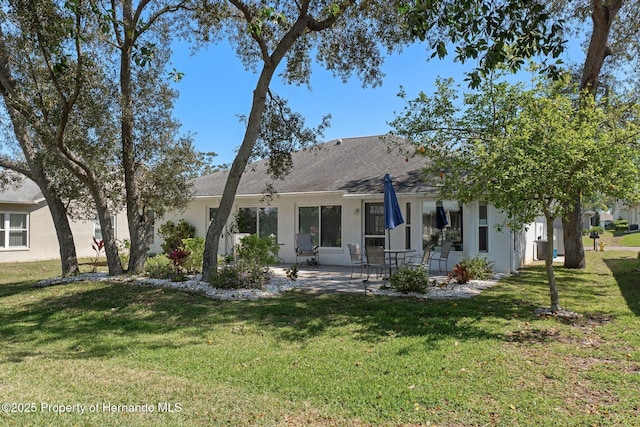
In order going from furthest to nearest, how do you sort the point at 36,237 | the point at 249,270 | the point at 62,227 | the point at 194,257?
the point at 36,237
the point at 194,257
the point at 62,227
the point at 249,270

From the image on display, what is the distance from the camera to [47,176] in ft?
40.2

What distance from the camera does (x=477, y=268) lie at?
1202cm

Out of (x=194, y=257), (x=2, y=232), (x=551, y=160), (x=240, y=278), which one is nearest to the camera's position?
(x=551, y=160)

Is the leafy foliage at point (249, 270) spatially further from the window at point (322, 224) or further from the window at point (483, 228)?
the window at point (483, 228)

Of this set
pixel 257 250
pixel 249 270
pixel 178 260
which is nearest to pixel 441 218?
pixel 257 250

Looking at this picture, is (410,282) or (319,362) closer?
(319,362)

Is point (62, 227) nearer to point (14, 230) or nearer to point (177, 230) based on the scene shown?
point (177, 230)

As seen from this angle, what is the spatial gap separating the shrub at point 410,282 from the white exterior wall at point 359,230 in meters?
4.26

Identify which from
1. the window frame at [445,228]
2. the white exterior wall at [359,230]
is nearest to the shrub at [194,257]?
the white exterior wall at [359,230]

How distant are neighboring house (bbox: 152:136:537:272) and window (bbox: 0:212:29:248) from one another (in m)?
6.60

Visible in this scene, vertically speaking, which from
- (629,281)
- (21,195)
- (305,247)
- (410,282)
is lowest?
(629,281)

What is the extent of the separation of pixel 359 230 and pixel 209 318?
8654 millimetres

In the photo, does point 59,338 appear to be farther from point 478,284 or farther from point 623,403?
point 478,284

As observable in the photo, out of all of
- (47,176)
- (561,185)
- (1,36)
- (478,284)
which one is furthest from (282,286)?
(1,36)
